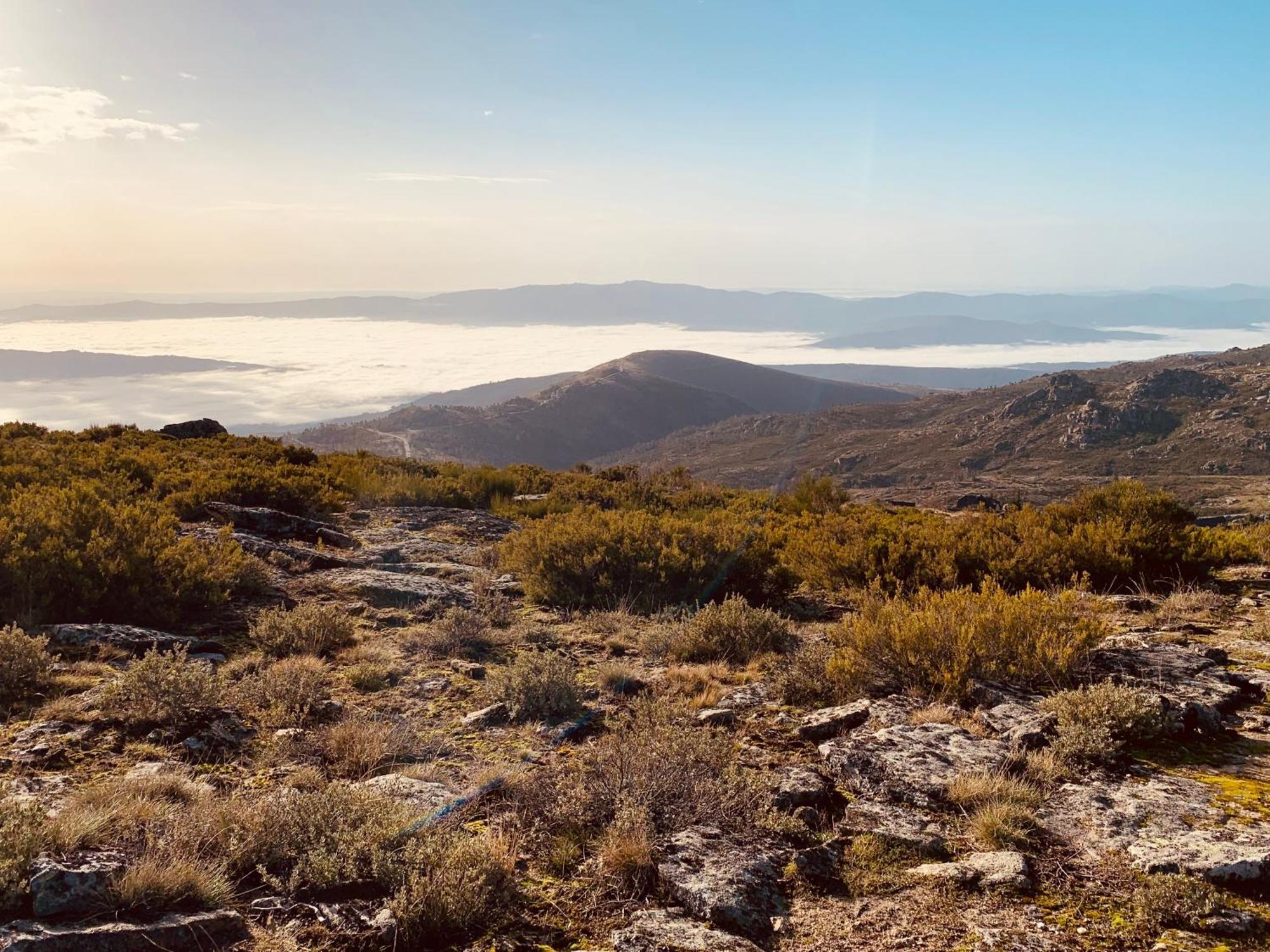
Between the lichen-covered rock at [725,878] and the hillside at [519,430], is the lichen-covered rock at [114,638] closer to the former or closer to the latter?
the lichen-covered rock at [725,878]

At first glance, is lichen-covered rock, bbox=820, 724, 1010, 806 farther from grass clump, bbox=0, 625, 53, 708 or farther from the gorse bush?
the gorse bush

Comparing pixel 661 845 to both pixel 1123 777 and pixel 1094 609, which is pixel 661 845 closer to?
pixel 1123 777

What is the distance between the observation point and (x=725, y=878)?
10.2 feet

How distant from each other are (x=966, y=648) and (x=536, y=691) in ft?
10.0

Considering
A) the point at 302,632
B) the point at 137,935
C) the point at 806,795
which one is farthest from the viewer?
the point at 302,632

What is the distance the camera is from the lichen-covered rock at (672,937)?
8.96 ft

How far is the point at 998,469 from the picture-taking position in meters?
88.5

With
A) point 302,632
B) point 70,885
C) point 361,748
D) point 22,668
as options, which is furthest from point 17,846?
point 302,632

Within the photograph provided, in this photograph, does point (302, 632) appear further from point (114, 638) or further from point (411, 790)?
point (411, 790)

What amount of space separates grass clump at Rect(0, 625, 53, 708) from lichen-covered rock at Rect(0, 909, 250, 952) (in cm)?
302

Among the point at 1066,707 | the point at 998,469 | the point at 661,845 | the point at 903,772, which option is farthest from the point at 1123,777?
the point at 998,469

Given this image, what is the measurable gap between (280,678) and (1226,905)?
17.6 feet

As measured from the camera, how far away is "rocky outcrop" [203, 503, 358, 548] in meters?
10.9

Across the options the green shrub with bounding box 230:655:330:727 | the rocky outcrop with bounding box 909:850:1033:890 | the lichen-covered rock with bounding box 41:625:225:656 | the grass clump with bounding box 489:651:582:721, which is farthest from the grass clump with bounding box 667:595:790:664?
the lichen-covered rock with bounding box 41:625:225:656
